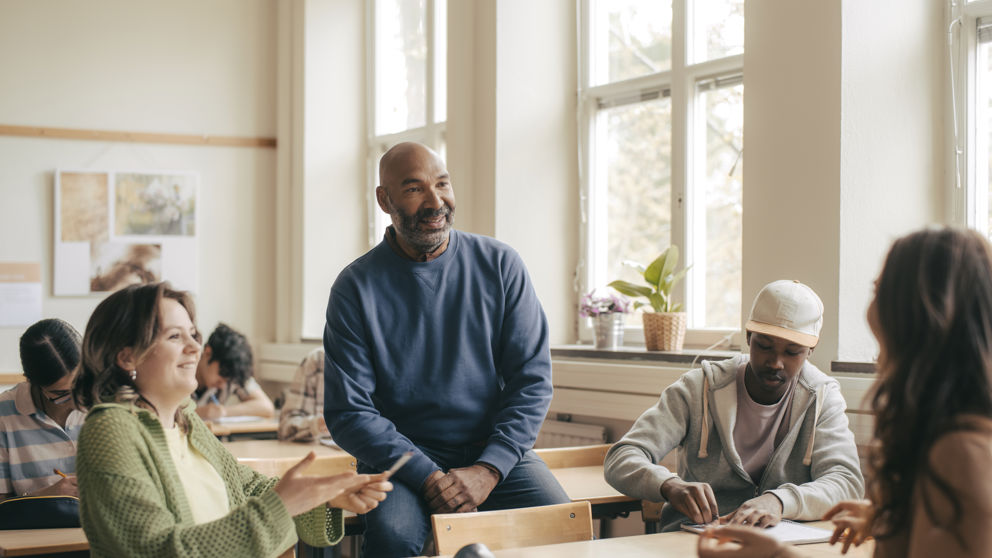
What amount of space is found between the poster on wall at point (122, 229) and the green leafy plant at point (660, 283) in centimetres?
375

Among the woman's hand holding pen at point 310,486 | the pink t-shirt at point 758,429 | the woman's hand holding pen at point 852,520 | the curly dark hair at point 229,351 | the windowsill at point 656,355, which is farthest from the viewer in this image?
the curly dark hair at point 229,351

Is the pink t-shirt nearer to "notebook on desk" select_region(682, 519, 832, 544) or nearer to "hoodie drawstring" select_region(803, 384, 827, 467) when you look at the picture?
"hoodie drawstring" select_region(803, 384, 827, 467)

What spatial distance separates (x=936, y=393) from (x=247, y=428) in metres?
3.94

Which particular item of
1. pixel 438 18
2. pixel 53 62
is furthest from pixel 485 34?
pixel 53 62

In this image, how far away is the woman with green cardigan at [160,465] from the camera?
1.72m

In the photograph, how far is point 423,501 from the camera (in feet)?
8.73

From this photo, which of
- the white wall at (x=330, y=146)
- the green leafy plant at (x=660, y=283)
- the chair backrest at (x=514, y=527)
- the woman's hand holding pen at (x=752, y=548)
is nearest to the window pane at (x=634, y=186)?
the green leafy plant at (x=660, y=283)

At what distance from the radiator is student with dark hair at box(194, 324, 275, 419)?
1665 millimetres

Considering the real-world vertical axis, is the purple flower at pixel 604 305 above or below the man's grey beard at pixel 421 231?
below

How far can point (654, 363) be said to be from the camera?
3881mm

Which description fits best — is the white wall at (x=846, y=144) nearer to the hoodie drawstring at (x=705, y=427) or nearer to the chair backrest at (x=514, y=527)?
the hoodie drawstring at (x=705, y=427)

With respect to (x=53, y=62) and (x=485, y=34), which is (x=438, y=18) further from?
(x=53, y=62)

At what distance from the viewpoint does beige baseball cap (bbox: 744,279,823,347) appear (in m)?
2.54

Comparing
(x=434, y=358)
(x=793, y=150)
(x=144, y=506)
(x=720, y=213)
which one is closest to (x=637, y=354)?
(x=720, y=213)
